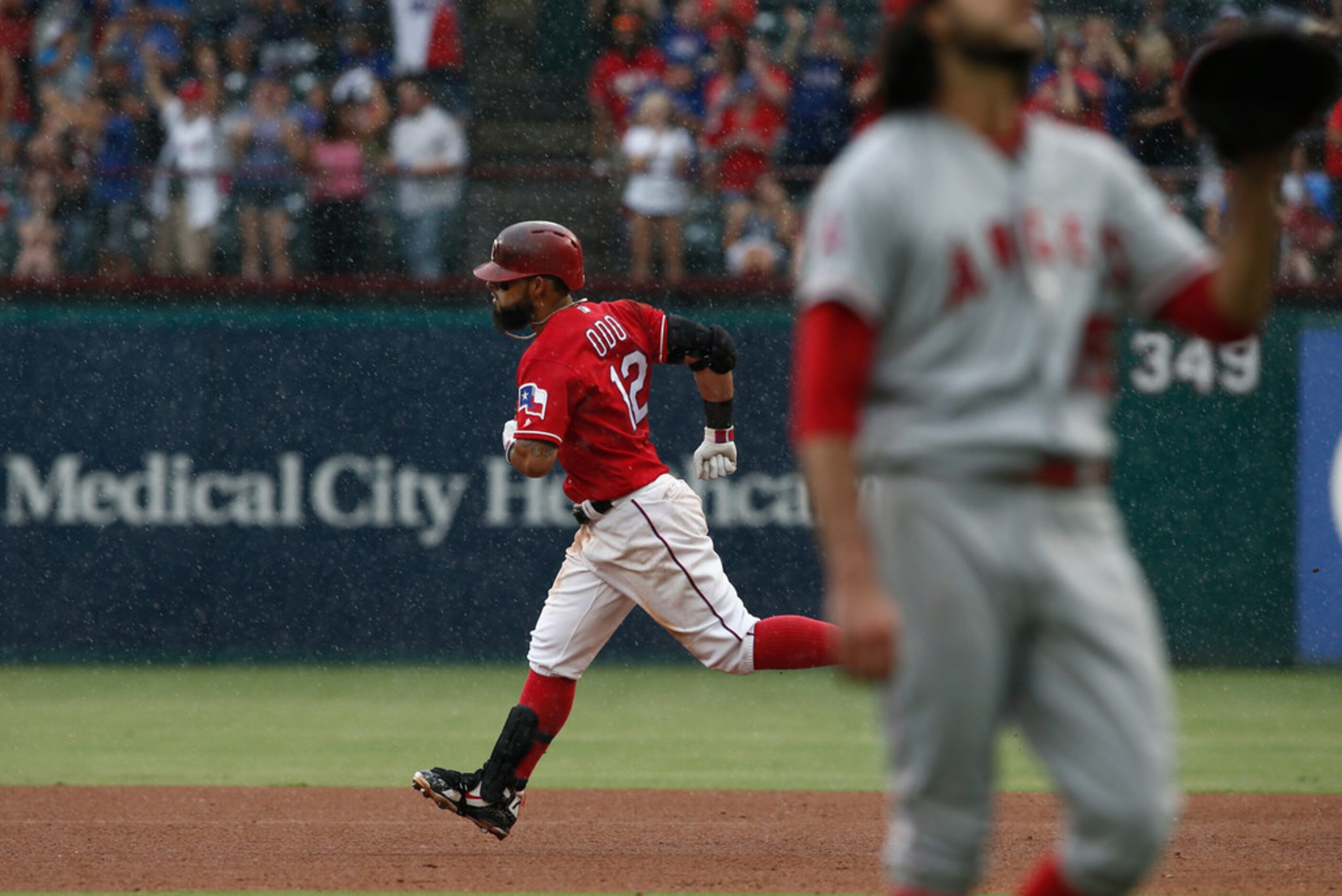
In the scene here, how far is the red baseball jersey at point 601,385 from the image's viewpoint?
19.9 ft

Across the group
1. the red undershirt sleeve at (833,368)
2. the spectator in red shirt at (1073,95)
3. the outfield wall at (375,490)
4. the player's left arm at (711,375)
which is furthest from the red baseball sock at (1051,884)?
the spectator in red shirt at (1073,95)

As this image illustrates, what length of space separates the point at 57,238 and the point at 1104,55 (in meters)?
7.30

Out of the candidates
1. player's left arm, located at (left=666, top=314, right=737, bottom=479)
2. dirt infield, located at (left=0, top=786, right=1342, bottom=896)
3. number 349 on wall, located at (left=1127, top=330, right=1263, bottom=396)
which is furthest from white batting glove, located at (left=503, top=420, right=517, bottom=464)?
Answer: number 349 on wall, located at (left=1127, top=330, right=1263, bottom=396)

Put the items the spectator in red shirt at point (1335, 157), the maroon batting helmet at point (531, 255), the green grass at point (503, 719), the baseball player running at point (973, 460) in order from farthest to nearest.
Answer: the spectator in red shirt at point (1335, 157) < the green grass at point (503, 719) < the maroon batting helmet at point (531, 255) < the baseball player running at point (973, 460)

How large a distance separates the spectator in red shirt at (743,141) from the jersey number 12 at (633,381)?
19.2ft

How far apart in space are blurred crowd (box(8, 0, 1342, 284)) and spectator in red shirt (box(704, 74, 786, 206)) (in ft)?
0.06

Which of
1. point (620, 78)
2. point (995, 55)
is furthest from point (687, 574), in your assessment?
point (620, 78)

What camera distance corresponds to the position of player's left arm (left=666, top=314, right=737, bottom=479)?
6.44 m

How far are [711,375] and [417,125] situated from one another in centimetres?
695

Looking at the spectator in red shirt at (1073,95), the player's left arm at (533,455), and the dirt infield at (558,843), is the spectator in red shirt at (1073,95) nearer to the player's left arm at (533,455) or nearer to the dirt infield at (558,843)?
the dirt infield at (558,843)

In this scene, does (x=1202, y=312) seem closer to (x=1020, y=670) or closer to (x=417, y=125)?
(x=1020, y=670)

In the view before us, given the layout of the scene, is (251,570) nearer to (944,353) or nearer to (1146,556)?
(1146,556)

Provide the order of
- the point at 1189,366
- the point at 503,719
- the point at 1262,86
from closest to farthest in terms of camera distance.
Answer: the point at 1262,86
the point at 503,719
the point at 1189,366

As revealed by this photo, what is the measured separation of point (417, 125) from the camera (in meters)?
13.0
